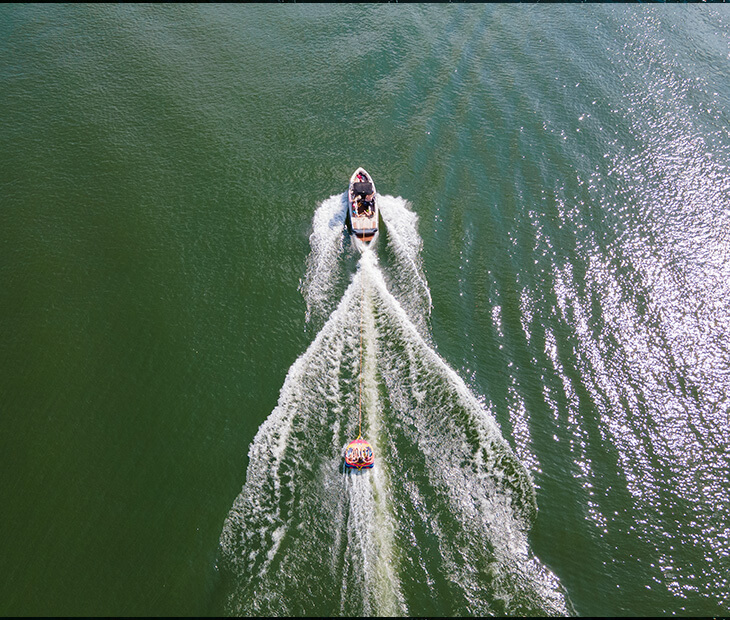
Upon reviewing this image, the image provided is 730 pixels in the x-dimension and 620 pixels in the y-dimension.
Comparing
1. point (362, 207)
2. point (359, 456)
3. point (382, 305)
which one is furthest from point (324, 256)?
point (359, 456)

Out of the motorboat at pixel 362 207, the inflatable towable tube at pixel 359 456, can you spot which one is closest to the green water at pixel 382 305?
the inflatable towable tube at pixel 359 456

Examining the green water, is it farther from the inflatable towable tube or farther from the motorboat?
the motorboat

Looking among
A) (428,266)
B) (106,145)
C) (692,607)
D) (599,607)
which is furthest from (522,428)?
(106,145)

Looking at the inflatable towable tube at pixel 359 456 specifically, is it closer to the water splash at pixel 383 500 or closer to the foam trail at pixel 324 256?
the water splash at pixel 383 500

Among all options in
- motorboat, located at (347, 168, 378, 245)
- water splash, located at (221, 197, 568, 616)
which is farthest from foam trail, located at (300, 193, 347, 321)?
water splash, located at (221, 197, 568, 616)

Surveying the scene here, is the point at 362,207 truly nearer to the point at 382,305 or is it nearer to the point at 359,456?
the point at 382,305
